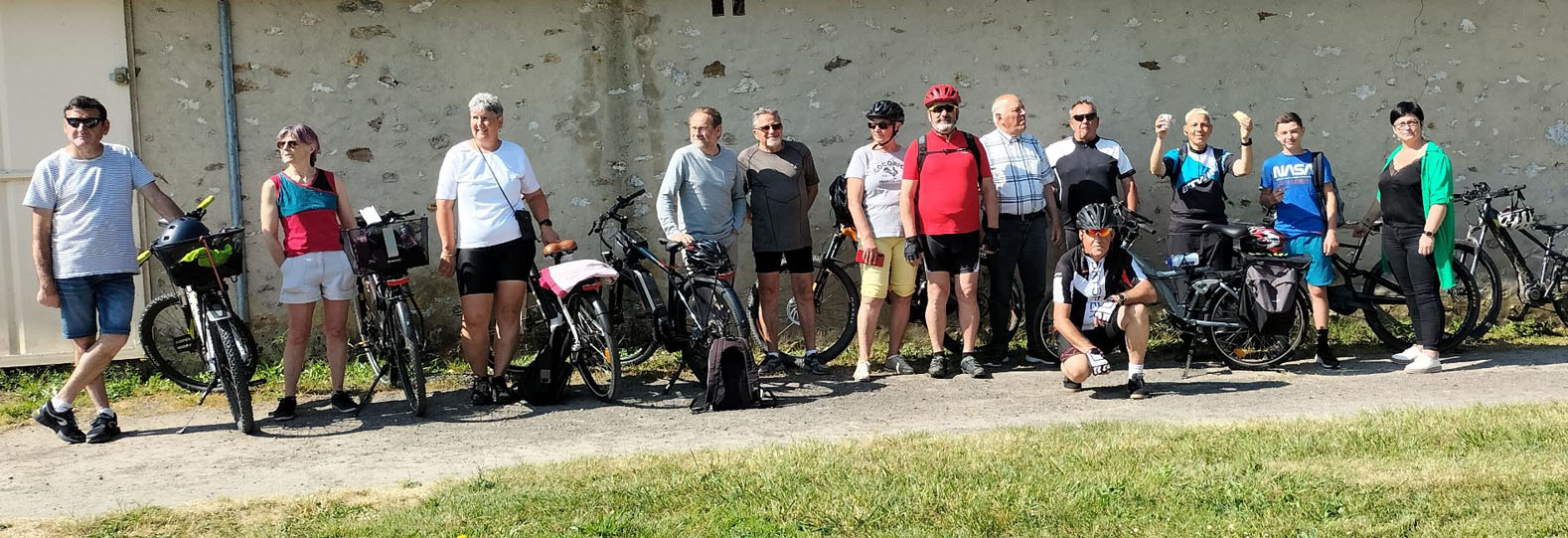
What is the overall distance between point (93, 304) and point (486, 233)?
74.3 inches

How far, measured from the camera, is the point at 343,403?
7.68 m

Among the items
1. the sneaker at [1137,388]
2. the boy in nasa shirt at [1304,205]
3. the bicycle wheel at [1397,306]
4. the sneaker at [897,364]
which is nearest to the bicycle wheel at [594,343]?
the sneaker at [897,364]

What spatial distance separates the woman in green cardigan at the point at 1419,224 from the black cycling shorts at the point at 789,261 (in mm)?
3355

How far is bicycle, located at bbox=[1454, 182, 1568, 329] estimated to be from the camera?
931cm

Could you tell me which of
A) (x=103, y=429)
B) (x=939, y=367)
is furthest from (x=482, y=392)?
(x=939, y=367)

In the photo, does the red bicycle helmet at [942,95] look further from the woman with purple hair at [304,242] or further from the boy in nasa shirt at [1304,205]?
the woman with purple hair at [304,242]

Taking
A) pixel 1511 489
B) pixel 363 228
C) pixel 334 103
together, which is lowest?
pixel 1511 489

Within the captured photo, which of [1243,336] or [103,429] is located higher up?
[1243,336]

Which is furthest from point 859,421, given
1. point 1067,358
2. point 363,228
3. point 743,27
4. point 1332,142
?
point 1332,142

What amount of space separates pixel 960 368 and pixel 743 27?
257cm

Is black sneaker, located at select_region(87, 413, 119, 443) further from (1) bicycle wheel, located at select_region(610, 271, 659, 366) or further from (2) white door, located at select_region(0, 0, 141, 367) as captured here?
(1) bicycle wheel, located at select_region(610, 271, 659, 366)

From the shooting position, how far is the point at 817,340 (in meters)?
9.43

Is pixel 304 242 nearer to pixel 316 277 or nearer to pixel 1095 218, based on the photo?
pixel 316 277

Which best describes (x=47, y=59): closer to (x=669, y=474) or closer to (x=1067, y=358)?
(x=669, y=474)
